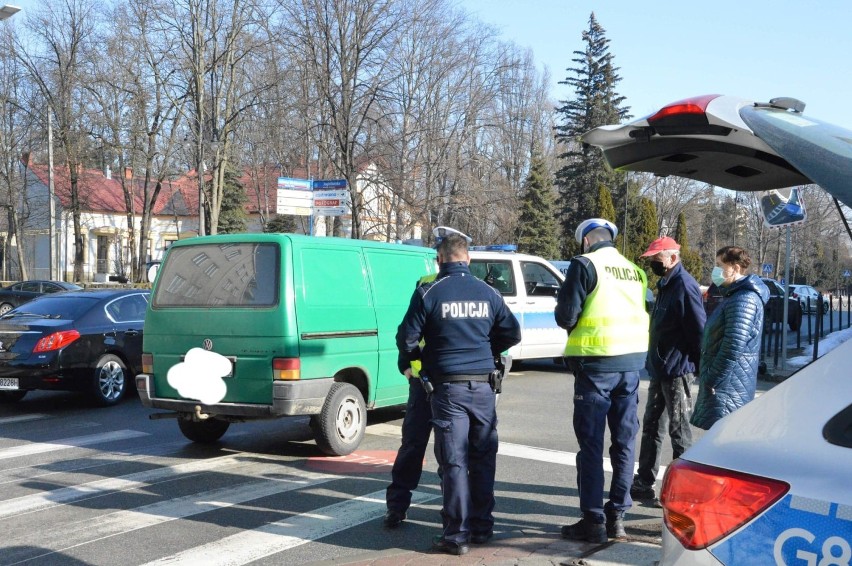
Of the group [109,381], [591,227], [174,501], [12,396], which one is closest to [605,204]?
[109,381]

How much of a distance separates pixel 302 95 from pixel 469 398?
25104 millimetres

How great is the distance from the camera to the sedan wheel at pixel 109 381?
10.8m

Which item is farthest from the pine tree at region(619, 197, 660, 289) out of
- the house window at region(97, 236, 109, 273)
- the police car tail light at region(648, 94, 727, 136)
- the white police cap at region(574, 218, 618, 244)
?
the police car tail light at region(648, 94, 727, 136)

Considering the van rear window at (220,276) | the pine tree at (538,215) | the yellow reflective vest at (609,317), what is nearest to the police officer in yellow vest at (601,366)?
the yellow reflective vest at (609,317)

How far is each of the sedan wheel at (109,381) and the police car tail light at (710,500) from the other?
9.81m

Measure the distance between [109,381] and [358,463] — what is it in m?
4.92

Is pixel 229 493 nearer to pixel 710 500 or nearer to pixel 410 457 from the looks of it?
pixel 410 457

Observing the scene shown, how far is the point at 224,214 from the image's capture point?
58.2m

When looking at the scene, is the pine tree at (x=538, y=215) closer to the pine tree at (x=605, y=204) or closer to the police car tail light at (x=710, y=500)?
the pine tree at (x=605, y=204)

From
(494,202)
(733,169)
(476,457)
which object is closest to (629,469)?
(476,457)

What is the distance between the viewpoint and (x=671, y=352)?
608 cm

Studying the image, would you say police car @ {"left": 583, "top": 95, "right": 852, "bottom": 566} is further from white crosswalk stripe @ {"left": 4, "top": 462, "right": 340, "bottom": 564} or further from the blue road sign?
the blue road sign

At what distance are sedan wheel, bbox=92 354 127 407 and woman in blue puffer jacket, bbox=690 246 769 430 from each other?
26.3 ft

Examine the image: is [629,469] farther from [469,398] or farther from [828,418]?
[828,418]
